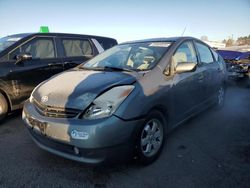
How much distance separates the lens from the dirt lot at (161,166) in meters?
2.76

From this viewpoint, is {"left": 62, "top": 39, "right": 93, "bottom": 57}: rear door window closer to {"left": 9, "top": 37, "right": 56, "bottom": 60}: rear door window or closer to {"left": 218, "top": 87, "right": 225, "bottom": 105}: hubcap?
{"left": 9, "top": 37, "right": 56, "bottom": 60}: rear door window

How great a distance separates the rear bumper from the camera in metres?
2.53

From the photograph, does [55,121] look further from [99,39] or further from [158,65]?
[99,39]

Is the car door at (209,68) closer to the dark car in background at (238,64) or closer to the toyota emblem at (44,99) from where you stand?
the toyota emblem at (44,99)

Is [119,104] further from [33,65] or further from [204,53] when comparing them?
[33,65]

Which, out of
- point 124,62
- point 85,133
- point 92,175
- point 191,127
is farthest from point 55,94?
point 191,127

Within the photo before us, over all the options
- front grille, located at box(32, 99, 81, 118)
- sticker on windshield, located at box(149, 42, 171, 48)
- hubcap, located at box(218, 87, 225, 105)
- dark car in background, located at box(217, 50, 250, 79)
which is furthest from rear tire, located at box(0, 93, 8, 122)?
dark car in background, located at box(217, 50, 250, 79)

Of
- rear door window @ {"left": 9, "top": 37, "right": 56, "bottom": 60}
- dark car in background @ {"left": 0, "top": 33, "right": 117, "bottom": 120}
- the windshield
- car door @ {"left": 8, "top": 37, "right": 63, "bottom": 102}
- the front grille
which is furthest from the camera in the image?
rear door window @ {"left": 9, "top": 37, "right": 56, "bottom": 60}

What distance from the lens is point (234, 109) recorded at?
5.62 meters

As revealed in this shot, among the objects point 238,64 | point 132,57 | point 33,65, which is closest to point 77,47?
point 33,65

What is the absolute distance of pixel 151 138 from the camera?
3127 millimetres

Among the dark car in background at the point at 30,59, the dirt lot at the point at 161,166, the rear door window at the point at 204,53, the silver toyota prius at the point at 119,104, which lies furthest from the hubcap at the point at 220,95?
the dark car in background at the point at 30,59

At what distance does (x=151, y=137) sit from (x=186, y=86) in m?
1.09

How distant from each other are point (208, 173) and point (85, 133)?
1569 mm
